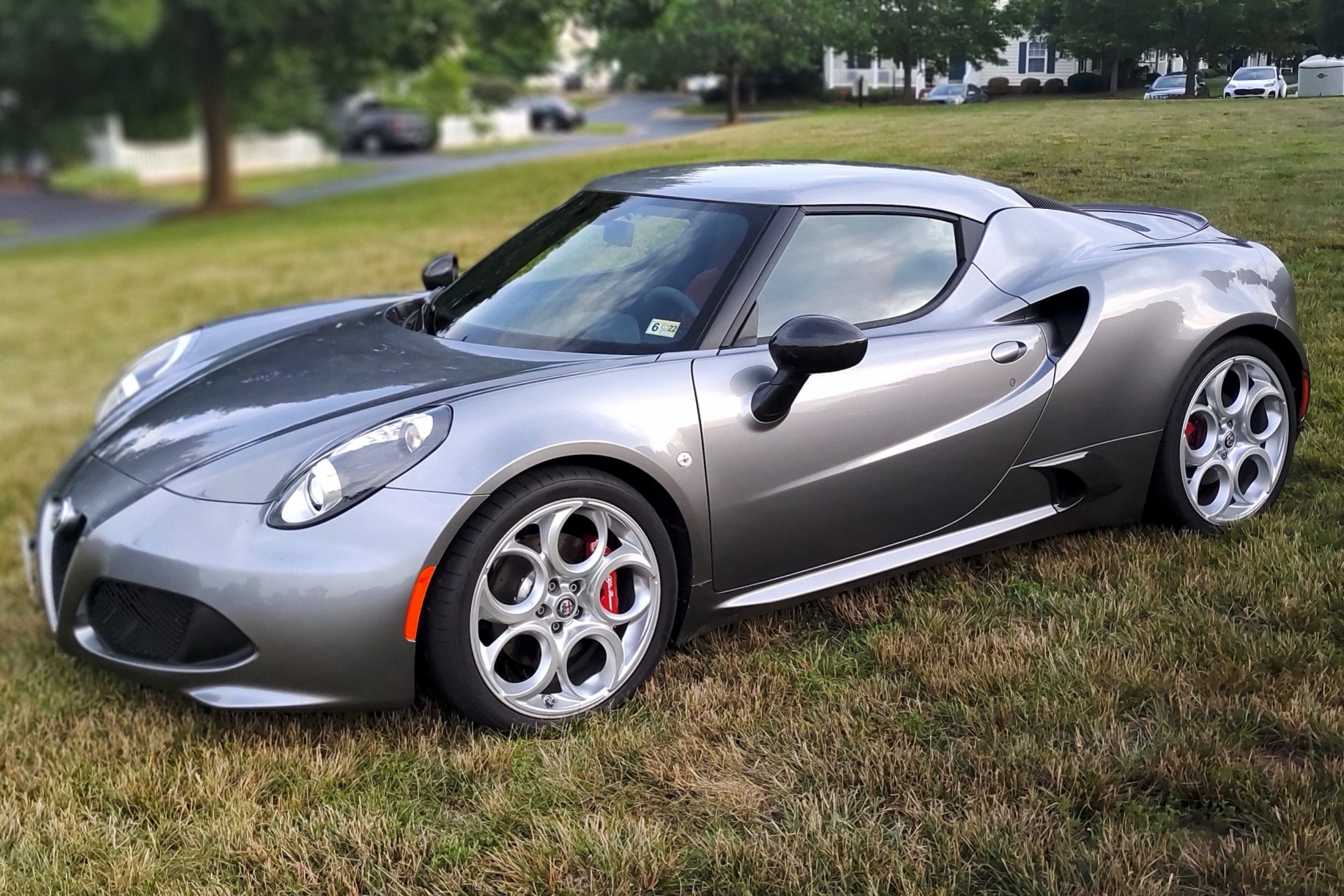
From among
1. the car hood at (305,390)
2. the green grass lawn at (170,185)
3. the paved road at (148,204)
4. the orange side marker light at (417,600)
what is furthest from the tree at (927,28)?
the green grass lawn at (170,185)

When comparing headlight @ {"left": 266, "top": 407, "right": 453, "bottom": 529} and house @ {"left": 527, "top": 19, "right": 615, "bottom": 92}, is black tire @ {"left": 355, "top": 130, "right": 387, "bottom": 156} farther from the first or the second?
headlight @ {"left": 266, "top": 407, "right": 453, "bottom": 529}

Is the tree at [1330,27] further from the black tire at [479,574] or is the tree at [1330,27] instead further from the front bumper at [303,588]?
the front bumper at [303,588]

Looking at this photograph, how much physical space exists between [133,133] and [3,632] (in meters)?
31.7

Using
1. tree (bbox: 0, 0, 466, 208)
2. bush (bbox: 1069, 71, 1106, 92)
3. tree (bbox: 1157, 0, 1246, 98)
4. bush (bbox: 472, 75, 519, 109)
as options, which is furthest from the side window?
bush (bbox: 472, 75, 519, 109)

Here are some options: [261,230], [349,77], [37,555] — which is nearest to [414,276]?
[37,555]

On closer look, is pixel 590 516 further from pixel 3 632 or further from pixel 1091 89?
pixel 3 632

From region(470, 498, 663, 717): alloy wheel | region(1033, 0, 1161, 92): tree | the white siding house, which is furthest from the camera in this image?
the white siding house

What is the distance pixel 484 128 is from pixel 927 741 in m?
35.3

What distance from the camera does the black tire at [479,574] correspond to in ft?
9.65

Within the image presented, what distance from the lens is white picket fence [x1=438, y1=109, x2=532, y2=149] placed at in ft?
119

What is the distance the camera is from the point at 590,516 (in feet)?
10.3

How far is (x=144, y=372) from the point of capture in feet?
15.2

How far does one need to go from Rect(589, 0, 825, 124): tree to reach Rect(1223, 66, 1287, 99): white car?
163 cm

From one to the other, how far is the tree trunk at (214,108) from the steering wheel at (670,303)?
22334 mm
